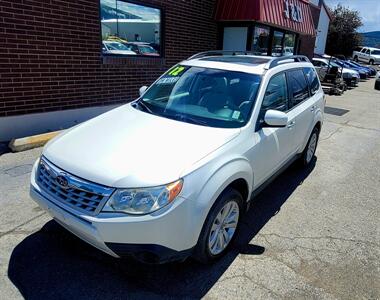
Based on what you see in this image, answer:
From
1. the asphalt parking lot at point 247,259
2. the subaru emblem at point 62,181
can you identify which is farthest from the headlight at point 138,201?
the asphalt parking lot at point 247,259

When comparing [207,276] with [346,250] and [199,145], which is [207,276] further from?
[346,250]

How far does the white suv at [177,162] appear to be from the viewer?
2.30 m

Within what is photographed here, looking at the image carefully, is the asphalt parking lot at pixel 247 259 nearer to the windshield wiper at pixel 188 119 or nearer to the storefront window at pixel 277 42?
the windshield wiper at pixel 188 119

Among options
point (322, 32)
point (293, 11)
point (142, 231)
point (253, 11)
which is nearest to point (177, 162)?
point (142, 231)

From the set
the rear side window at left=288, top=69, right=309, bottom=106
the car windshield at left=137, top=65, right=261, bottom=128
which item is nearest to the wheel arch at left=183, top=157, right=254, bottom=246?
the car windshield at left=137, top=65, right=261, bottom=128

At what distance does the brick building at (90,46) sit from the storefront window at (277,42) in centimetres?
204

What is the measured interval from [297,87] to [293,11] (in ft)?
28.8

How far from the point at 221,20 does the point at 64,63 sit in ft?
17.5

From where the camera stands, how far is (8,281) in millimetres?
2592

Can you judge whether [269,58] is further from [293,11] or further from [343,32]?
[343,32]

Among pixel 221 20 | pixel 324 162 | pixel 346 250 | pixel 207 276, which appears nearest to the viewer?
pixel 207 276

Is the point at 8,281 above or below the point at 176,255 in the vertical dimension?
below

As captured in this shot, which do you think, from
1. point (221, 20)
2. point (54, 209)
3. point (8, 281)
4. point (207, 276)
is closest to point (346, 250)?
point (207, 276)

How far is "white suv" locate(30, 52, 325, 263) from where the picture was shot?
2303 millimetres
